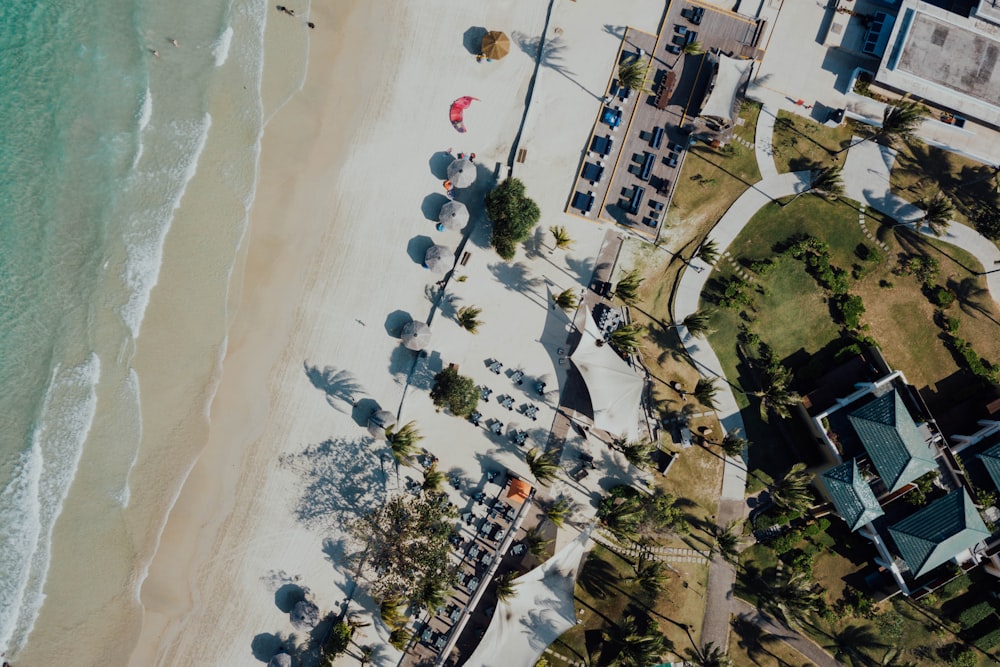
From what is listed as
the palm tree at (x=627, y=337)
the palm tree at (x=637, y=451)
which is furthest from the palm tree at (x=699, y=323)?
the palm tree at (x=637, y=451)

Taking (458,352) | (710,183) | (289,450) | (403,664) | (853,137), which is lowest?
(403,664)

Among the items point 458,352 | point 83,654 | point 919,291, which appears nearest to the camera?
point 83,654

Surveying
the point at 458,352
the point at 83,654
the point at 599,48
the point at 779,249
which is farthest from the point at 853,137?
the point at 83,654

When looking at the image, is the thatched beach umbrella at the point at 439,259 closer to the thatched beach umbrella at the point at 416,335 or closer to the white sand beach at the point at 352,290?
the white sand beach at the point at 352,290

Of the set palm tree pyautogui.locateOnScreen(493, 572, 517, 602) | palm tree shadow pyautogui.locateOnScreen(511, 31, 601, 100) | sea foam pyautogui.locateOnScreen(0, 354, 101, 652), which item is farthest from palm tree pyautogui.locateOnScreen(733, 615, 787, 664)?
sea foam pyautogui.locateOnScreen(0, 354, 101, 652)

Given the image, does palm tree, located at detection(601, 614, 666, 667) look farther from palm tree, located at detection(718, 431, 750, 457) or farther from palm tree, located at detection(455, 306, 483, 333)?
palm tree, located at detection(455, 306, 483, 333)

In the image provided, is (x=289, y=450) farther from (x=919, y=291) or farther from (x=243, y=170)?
(x=919, y=291)

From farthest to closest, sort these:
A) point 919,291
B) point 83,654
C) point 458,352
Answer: point 919,291
point 458,352
point 83,654
